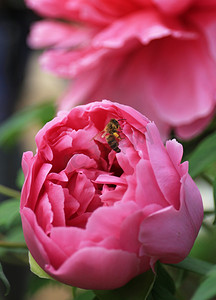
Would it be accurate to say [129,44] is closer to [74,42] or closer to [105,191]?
[74,42]

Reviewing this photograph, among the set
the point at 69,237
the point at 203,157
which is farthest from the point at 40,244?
the point at 203,157

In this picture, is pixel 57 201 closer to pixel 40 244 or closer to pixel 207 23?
pixel 40 244

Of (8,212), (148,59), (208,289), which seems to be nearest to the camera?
(208,289)

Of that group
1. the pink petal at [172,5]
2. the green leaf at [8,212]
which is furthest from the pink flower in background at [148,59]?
the green leaf at [8,212]

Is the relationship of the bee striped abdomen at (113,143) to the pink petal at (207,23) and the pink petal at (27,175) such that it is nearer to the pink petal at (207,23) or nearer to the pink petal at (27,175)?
the pink petal at (27,175)

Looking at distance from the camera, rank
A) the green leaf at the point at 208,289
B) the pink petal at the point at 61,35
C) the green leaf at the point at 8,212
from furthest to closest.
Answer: the pink petal at the point at 61,35, the green leaf at the point at 8,212, the green leaf at the point at 208,289

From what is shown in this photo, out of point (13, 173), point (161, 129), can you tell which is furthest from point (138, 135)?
point (13, 173)

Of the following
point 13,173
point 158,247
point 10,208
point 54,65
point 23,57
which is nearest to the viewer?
point 158,247

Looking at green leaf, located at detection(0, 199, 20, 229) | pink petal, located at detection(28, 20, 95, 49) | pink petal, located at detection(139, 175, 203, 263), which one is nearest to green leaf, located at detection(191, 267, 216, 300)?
pink petal, located at detection(139, 175, 203, 263)
